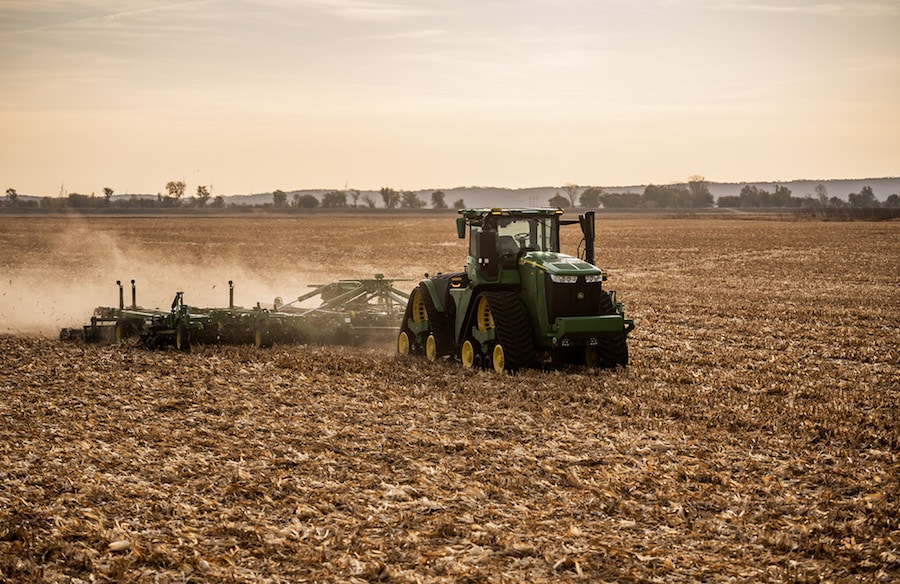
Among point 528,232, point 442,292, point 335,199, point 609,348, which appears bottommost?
point 609,348

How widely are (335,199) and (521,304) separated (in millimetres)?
183319

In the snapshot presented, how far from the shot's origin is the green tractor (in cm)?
1433

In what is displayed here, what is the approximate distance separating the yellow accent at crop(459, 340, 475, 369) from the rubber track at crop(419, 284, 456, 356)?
0.59 meters

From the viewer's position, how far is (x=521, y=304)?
14.6 m

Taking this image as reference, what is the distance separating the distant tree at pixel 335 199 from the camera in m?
193

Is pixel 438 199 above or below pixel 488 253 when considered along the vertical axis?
above

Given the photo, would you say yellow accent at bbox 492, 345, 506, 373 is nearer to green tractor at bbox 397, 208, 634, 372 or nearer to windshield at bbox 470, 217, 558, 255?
green tractor at bbox 397, 208, 634, 372

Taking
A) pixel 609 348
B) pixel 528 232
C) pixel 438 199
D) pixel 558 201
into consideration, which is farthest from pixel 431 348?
pixel 438 199

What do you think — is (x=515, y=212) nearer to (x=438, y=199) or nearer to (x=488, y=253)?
(x=488, y=253)

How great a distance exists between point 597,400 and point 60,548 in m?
7.44

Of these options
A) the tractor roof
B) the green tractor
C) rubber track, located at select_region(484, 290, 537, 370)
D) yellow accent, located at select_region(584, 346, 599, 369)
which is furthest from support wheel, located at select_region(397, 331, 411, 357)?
yellow accent, located at select_region(584, 346, 599, 369)

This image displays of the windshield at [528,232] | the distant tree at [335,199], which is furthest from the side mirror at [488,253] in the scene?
the distant tree at [335,199]

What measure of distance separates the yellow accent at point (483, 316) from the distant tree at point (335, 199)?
179m

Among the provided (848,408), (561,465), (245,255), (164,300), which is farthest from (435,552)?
(245,255)
